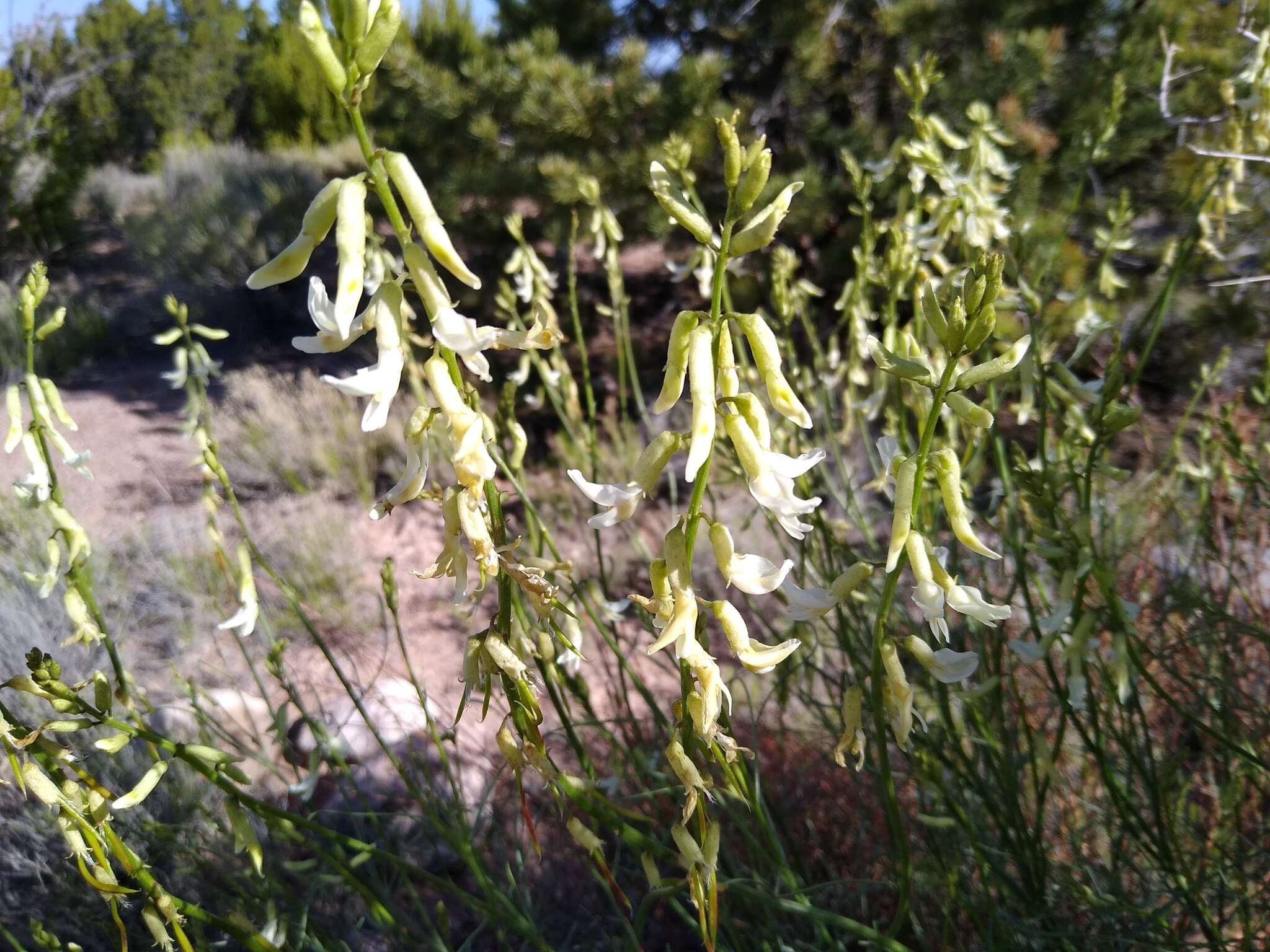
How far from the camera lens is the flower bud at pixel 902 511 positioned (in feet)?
2.86

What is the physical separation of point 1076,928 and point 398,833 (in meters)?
1.99

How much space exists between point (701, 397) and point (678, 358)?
0.22ft

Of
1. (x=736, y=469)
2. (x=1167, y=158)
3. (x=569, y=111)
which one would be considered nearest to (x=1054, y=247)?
(x=736, y=469)

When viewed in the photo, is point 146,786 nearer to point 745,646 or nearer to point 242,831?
point 242,831

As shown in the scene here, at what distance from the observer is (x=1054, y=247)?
1825mm

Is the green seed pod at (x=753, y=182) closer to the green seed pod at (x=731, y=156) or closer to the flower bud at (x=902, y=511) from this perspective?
the green seed pod at (x=731, y=156)

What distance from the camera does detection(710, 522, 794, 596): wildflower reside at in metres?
0.84

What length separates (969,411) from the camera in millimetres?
914

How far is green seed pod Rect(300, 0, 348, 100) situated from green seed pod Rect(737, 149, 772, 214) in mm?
359

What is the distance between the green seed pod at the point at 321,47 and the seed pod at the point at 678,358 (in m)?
0.36

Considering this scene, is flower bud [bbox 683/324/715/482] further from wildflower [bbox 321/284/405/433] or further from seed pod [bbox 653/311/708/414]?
wildflower [bbox 321/284/405/433]

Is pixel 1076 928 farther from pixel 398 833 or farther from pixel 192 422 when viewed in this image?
pixel 192 422

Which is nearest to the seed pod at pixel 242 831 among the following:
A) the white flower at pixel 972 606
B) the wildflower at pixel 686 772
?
the wildflower at pixel 686 772

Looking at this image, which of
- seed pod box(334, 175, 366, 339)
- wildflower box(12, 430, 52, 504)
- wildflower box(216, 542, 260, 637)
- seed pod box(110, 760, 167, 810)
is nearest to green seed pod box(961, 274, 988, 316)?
seed pod box(334, 175, 366, 339)
